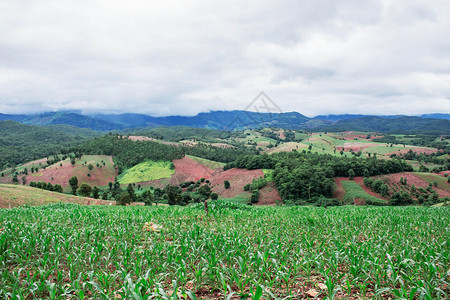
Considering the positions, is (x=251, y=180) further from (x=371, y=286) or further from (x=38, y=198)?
(x=371, y=286)

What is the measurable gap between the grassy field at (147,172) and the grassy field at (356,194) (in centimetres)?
9840

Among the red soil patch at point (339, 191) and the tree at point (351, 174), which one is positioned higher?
the tree at point (351, 174)

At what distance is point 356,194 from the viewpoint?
78.8 m

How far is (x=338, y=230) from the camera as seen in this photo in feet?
30.3

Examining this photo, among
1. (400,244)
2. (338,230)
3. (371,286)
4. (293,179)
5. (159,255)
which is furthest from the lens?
(293,179)

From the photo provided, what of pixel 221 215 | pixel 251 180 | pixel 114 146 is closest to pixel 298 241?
pixel 221 215

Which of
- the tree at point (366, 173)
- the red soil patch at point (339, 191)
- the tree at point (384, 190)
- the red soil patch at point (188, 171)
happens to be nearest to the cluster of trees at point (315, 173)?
the tree at point (366, 173)

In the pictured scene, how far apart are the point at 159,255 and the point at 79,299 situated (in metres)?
2.02

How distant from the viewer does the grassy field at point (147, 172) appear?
473ft

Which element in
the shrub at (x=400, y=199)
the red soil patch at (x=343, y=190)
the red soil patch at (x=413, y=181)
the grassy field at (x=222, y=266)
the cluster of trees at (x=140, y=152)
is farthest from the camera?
the cluster of trees at (x=140, y=152)

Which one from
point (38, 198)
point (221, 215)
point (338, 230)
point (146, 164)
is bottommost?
point (146, 164)

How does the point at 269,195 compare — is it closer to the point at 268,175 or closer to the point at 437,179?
the point at 268,175

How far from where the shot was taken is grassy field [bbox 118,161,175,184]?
144 m

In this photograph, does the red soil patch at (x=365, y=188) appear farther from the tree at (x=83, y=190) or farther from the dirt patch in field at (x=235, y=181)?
the tree at (x=83, y=190)
